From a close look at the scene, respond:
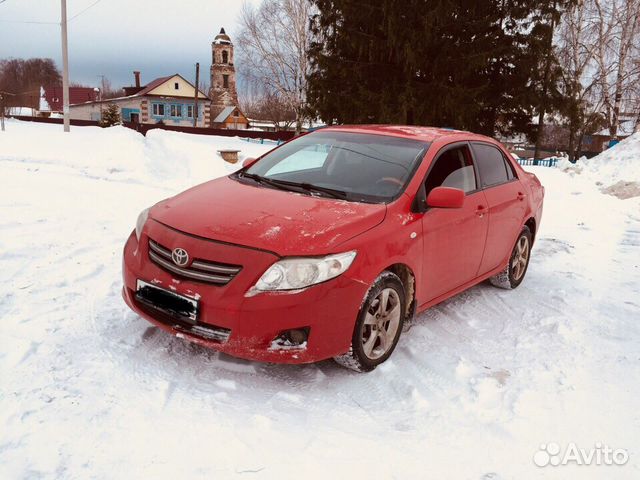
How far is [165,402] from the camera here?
284 cm

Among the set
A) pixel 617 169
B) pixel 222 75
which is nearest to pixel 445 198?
pixel 617 169

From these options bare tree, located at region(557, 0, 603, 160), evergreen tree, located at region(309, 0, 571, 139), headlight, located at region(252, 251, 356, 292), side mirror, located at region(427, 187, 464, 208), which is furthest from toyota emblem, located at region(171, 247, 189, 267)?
bare tree, located at region(557, 0, 603, 160)

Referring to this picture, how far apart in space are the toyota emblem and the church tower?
61.1 metres

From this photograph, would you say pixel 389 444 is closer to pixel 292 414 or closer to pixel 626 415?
pixel 292 414

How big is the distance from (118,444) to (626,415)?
9.29 feet

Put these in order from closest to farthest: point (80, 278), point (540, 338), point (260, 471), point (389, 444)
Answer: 1. point (260, 471)
2. point (389, 444)
3. point (540, 338)
4. point (80, 278)

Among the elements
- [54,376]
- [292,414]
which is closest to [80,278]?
[54,376]

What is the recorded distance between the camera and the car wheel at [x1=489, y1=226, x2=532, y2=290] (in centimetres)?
514

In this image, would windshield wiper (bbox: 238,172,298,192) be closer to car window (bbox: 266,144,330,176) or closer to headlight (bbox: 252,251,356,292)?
car window (bbox: 266,144,330,176)

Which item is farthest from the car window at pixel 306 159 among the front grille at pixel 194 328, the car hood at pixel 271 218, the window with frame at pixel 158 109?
the window with frame at pixel 158 109

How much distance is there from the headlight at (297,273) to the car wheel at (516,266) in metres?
2.77

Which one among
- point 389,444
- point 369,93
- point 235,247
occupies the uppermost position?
point 369,93

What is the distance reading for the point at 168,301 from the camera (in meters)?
3.08

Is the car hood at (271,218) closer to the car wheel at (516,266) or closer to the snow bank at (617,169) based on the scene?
the car wheel at (516,266)
